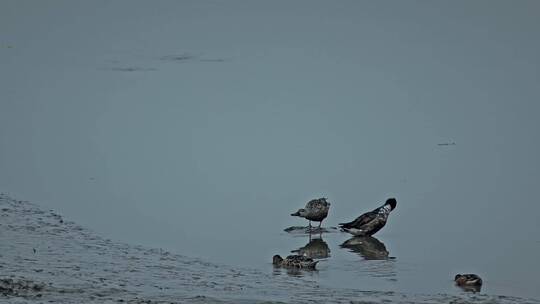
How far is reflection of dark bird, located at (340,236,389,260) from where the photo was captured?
1093 centimetres

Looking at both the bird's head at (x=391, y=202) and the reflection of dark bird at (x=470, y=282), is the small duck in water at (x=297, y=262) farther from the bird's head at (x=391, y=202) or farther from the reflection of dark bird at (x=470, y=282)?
the bird's head at (x=391, y=202)

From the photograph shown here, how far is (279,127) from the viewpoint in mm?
17047

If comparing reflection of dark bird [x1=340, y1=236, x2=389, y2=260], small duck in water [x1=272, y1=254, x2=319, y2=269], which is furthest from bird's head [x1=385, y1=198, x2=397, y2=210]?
small duck in water [x1=272, y1=254, x2=319, y2=269]

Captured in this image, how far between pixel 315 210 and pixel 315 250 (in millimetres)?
1142

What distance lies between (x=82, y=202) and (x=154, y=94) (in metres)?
6.18

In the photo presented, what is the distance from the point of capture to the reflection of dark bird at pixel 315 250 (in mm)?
10969

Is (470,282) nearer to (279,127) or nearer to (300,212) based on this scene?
(300,212)

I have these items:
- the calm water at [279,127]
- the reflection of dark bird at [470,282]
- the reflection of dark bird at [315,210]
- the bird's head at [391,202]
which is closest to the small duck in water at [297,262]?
the calm water at [279,127]

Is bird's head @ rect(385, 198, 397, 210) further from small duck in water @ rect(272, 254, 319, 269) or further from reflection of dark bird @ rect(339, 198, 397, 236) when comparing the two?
small duck in water @ rect(272, 254, 319, 269)

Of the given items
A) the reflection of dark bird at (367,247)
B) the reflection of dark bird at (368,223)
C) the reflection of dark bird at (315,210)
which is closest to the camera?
the reflection of dark bird at (367,247)

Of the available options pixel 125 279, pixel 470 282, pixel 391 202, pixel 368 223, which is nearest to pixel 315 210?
pixel 368 223

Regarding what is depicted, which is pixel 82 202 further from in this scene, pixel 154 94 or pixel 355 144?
pixel 154 94

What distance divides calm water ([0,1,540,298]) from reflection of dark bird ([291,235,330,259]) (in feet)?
0.30

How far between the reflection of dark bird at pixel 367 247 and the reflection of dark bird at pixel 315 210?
61 cm
